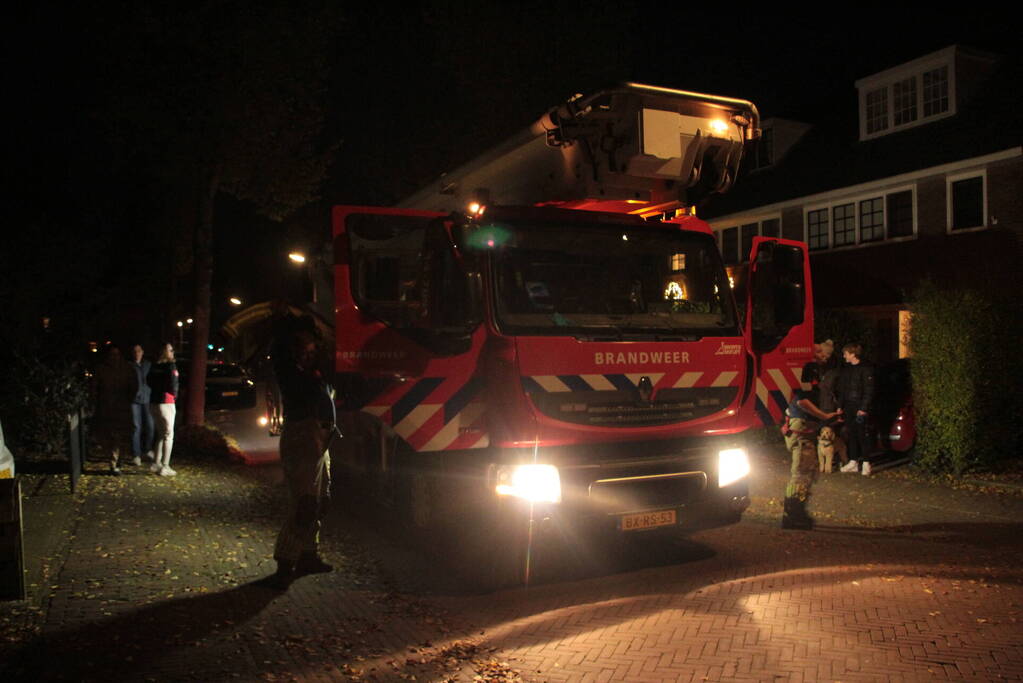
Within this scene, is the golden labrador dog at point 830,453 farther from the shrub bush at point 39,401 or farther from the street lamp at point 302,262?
the shrub bush at point 39,401

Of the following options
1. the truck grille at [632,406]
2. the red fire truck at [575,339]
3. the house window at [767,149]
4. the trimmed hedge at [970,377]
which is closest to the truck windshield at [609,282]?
the red fire truck at [575,339]

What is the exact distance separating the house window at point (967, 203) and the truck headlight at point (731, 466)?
1572 cm

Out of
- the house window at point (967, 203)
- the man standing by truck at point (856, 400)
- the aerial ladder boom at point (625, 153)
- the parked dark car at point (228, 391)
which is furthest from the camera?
the parked dark car at point (228, 391)

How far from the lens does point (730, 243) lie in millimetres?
26859

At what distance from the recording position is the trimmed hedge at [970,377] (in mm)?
10773

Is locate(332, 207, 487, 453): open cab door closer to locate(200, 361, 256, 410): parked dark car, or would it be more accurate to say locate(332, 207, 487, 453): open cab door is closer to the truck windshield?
the truck windshield

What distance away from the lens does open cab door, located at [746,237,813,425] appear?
7.20 m

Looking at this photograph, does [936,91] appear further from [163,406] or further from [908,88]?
[163,406]

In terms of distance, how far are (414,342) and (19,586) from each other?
314cm

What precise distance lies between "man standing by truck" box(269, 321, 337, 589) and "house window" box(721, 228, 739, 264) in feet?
71.1

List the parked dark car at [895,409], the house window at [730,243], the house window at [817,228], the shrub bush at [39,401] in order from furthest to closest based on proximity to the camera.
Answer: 1. the house window at [730,243]
2. the house window at [817,228]
3. the shrub bush at [39,401]
4. the parked dark car at [895,409]

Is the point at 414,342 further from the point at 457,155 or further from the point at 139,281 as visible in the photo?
the point at 139,281

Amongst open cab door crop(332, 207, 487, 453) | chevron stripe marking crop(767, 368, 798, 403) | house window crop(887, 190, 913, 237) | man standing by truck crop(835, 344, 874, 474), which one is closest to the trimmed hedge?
man standing by truck crop(835, 344, 874, 474)

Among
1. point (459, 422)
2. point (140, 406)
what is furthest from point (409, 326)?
point (140, 406)
